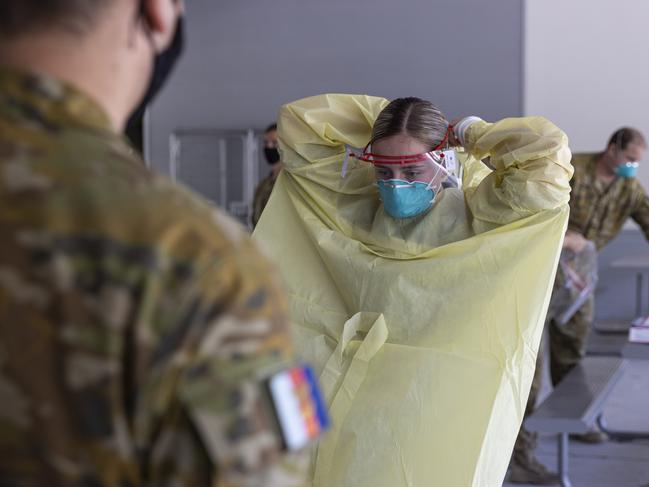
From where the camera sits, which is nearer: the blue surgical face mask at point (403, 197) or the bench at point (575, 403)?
the blue surgical face mask at point (403, 197)

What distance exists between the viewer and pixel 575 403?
3373 millimetres

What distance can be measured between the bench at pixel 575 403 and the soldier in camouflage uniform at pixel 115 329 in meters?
2.53

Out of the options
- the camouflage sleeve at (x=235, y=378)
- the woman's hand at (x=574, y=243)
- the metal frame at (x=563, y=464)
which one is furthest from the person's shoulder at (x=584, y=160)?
the camouflage sleeve at (x=235, y=378)

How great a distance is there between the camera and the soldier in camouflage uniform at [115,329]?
0.66 m

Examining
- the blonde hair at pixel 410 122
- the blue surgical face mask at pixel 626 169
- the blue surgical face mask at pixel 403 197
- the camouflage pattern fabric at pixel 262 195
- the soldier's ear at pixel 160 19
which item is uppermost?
the soldier's ear at pixel 160 19

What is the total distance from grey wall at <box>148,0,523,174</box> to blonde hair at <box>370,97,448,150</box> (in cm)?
468

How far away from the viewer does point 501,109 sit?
668 cm

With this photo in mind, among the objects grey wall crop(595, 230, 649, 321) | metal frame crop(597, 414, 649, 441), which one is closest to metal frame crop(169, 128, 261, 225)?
grey wall crop(595, 230, 649, 321)

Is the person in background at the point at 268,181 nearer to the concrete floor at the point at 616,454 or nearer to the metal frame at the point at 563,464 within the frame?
the concrete floor at the point at 616,454

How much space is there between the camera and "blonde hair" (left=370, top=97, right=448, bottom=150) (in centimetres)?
205

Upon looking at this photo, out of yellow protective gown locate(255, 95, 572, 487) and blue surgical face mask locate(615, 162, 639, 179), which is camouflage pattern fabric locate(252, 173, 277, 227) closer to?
blue surgical face mask locate(615, 162, 639, 179)

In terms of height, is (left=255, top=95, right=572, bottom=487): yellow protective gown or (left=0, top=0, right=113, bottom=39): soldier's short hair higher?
(left=0, top=0, right=113, bottom=39): soldier's short hair

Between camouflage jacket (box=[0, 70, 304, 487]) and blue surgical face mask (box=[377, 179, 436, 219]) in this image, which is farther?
blue surgical face mask (box=[377, 179, 436, 219])

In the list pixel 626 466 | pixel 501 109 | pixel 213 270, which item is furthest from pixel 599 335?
pixel 213 270
